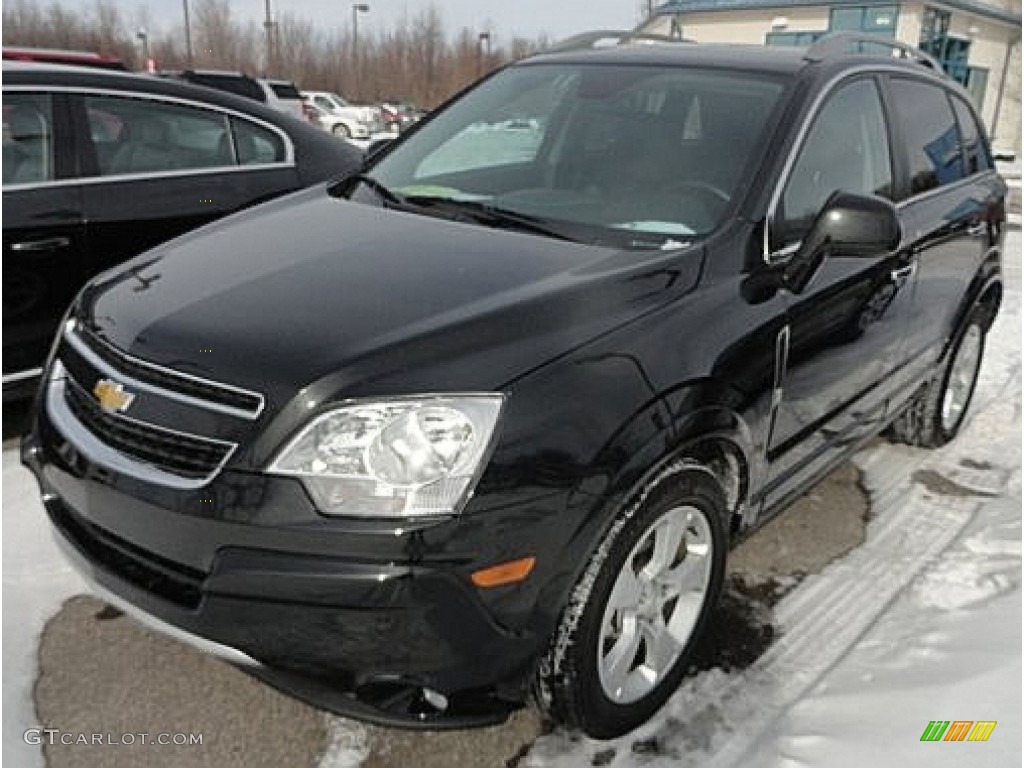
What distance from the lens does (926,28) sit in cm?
2702

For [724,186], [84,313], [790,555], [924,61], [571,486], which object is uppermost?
[924,61]

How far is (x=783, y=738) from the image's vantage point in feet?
8.05

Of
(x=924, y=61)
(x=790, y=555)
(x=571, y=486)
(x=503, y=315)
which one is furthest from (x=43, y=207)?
(x=924, y=61)

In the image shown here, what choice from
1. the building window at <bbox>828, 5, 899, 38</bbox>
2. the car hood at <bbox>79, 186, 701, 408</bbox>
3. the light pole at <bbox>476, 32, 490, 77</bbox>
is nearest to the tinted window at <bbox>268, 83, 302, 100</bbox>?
the car hood at <bbox>79, 186, 701, 408</bbox>

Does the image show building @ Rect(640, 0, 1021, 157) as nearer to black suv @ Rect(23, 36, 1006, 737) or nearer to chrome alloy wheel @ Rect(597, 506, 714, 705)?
black suv @ Rect(23, 36, 1006, 737)

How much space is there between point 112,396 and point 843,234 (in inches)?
79.8

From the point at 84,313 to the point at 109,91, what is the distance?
2.13 m

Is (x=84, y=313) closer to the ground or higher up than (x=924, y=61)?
closer to the ground

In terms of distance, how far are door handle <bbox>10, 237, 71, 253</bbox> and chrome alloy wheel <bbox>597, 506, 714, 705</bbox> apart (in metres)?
2.95

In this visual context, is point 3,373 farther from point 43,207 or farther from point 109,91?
point 109,91

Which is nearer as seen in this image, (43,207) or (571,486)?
(571,486)

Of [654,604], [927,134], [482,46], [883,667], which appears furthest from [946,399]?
[482,46]

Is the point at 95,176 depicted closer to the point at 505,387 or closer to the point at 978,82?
the point at 505,387

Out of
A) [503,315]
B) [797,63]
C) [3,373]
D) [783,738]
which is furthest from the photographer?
[3,373]
